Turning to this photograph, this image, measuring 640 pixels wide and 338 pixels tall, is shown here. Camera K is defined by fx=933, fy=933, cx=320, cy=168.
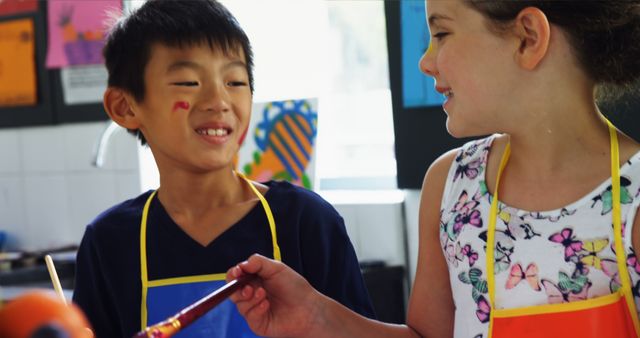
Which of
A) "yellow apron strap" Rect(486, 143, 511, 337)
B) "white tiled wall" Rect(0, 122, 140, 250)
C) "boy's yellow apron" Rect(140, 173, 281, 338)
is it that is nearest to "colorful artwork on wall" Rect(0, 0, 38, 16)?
"white tiled wall" Rect(0, 122, 140, 250)

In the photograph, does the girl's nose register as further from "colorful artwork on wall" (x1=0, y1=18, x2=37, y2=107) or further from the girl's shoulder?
"colorful artwork on wall" (x1=0, y1=18, x2=37, y2=107)

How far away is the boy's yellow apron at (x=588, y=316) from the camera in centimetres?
109

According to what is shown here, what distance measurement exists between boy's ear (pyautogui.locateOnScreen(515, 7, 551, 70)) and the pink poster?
241 cm

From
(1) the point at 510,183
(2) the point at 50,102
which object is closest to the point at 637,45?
(1) the point at 510,183

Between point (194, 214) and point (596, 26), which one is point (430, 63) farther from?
point (194, 214)

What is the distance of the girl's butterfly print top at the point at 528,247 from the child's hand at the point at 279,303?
200mm

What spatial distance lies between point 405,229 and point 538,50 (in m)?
1.49

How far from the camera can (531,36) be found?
1.16m

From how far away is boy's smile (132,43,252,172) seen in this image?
1437 mm

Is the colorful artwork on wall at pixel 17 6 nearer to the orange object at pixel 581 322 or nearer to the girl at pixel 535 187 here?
the girl at pixel 535 187

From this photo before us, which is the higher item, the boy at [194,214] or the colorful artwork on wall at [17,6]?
the colorful artwork on wall at [17,6]

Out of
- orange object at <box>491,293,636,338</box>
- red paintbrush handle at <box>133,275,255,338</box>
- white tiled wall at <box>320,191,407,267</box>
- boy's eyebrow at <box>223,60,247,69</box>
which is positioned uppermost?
boy's eyebrow at <box>223,60,247,69</box>

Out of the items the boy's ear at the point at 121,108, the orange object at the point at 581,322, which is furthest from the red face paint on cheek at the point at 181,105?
the orange object at the point at 581,322

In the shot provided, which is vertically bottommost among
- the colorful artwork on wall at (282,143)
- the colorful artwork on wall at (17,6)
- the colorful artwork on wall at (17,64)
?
the colorful artwork on wall at (282,143)
